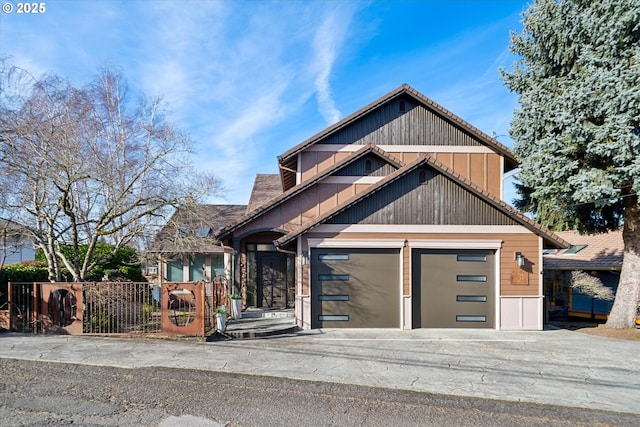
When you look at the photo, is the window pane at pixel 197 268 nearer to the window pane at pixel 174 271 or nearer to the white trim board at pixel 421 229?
the window pane at pixel 174 271

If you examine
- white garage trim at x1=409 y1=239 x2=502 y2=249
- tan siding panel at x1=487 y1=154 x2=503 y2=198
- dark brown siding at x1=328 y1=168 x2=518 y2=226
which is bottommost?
white garage trim at x1=409 y1=239 x2=502 y2=249

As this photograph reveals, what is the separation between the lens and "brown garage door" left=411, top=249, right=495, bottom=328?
40.0 ft

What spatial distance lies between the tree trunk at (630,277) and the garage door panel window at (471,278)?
467cm

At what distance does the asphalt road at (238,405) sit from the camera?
543cm

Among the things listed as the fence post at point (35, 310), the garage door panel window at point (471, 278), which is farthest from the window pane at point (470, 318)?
the fence post at point (35, 310)

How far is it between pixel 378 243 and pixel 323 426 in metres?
7.33

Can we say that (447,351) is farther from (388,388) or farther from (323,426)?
(323,426)

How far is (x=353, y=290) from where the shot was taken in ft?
39.8

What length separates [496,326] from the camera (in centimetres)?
1215

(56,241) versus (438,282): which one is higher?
(56,241)

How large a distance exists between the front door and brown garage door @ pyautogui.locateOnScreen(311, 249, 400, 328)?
4009mm

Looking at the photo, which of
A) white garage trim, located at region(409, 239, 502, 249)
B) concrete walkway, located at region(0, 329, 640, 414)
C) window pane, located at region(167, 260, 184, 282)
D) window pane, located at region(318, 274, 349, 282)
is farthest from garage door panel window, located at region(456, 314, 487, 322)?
window pane, located at region(167, 260, 184, 282)

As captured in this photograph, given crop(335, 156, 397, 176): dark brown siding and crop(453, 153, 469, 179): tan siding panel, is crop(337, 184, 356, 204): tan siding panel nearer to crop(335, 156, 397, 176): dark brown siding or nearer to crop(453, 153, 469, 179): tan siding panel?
crop(335, 156, 397, 176): dark brown siding

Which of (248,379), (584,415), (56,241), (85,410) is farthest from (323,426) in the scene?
(56,241)
